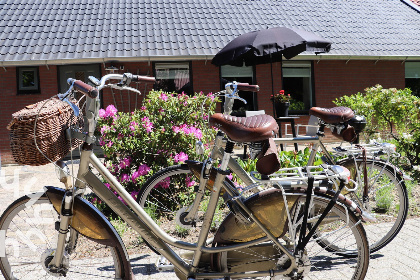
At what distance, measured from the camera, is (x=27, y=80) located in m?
10.5

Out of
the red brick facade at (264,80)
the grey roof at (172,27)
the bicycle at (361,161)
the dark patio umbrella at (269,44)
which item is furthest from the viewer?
the red brick facade at (264,80)

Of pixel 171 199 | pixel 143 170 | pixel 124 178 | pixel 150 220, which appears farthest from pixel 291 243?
pixel 124 178

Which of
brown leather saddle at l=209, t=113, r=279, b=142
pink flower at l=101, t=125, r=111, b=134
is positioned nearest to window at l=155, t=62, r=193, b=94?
pink flower at l=101, t=125, r=111, b=134

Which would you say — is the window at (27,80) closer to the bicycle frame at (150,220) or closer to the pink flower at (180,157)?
the pink flower at (180,157)

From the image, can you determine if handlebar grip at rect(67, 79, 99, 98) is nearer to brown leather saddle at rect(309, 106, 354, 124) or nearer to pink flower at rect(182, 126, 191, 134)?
brown leather saddle at rect(309, 106, 354, 124)

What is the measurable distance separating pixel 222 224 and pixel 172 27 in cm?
969

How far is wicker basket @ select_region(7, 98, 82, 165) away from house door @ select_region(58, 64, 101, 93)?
8924 mm

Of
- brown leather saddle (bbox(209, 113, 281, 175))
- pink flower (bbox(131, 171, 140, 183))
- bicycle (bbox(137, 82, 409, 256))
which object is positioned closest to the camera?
brown leather saddle (bbox(209, 113, 281, 175))

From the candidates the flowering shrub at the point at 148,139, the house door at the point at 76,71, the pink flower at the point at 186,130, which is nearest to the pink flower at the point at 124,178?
the flowering shrub at the point at 148,139

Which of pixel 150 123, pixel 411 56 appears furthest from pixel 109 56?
pixel 411 56

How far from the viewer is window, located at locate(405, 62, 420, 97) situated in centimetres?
1309

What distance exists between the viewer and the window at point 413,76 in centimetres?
1309

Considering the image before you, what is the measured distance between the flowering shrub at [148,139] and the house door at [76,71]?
6.61m

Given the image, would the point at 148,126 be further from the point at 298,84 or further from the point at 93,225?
the point at 298,84
